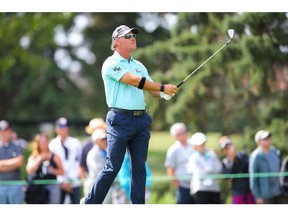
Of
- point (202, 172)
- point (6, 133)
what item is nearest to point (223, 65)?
point (202, 172)

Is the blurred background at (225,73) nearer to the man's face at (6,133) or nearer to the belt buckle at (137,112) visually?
the man's face at (6,133)

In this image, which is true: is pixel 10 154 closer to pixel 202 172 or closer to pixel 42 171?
pixel 42 171

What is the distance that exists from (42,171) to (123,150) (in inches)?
156

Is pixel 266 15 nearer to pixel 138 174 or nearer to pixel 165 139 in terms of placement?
pixel 138 174

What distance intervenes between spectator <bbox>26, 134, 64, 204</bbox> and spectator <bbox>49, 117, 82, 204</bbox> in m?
0.36

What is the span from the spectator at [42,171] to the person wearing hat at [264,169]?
307 cm

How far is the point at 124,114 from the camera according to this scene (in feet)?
21.3

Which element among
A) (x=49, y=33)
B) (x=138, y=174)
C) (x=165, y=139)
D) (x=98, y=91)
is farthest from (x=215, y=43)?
(x=165, y=139)

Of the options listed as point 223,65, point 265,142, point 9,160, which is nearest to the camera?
point 9,160

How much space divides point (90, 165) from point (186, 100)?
570cm

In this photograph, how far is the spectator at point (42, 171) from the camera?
33.2ft

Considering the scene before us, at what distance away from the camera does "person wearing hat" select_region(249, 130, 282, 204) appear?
10.7 m

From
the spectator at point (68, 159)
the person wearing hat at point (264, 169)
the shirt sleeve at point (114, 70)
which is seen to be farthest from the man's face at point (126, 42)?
the person wearing hat at point (264, 169)
